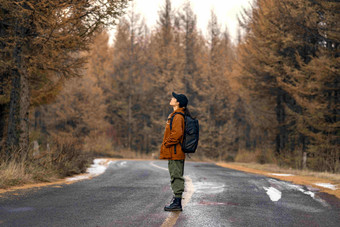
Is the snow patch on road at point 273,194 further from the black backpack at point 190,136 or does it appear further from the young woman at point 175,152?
the black backpack at point 190,136

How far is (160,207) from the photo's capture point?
622 centimetres

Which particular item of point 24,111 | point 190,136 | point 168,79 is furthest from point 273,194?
point 168,79

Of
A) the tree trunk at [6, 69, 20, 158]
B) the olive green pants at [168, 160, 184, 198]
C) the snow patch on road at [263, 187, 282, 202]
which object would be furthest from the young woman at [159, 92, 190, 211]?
the tree trunk at [6, 69, 20, 158]

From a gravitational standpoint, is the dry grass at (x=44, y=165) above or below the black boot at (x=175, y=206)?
above

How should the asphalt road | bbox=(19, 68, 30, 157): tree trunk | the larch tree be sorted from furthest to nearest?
bbox=(19, 68, 30, 157): tree trunk
the larch tree
the asphalt road

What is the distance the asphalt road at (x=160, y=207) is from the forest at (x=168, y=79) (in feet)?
14.8

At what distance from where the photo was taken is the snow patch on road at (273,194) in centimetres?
745

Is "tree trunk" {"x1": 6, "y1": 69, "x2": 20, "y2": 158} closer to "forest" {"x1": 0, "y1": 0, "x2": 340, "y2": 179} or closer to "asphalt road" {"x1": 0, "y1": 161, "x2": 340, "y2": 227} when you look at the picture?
"forest" {"x1": 0, "y1": 0, "x2": 340, "y2": 179}

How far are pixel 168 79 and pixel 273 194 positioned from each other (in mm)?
35306

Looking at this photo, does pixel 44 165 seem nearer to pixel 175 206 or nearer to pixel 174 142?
pixel 175 206

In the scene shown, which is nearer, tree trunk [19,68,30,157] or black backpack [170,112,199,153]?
black backpack [170,112,199,153]

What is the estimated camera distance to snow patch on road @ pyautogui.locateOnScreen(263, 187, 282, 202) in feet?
24.5

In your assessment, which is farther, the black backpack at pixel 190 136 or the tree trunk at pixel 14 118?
the tree trunk at pixel 14 118

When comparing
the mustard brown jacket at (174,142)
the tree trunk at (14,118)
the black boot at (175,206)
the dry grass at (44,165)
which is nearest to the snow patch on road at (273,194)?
the black boot at (175,206)
